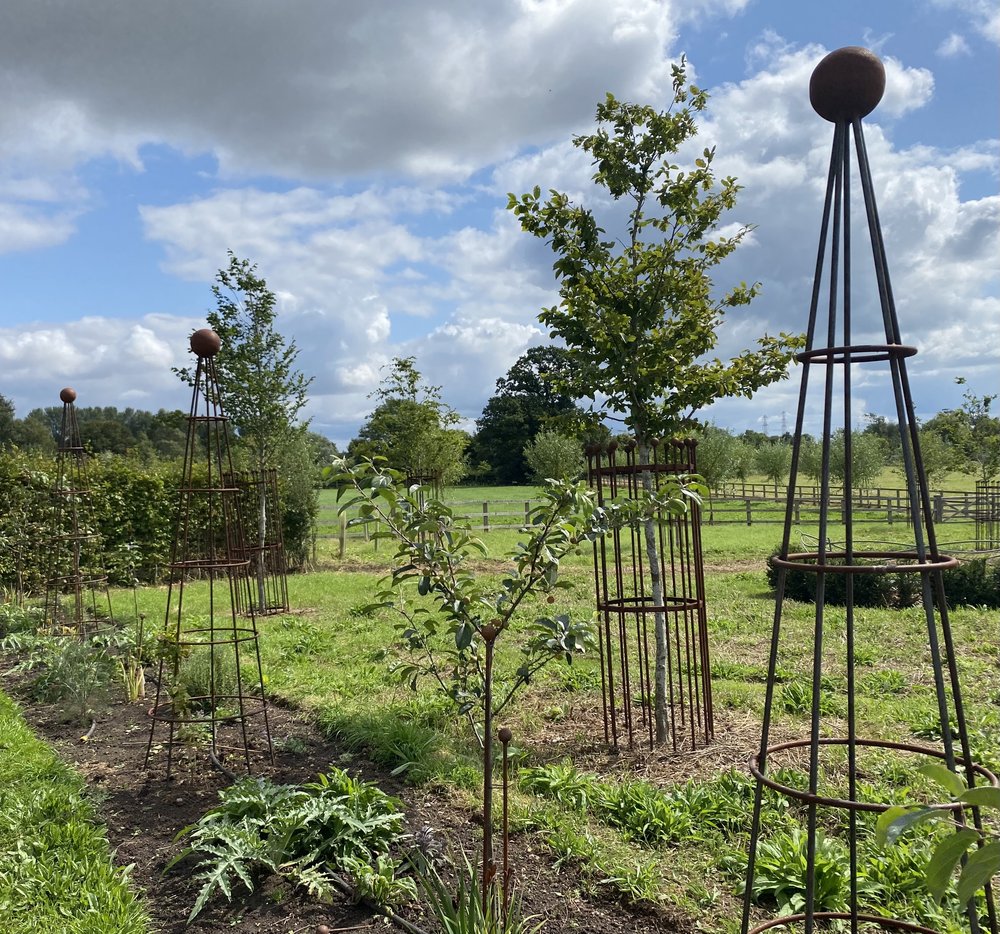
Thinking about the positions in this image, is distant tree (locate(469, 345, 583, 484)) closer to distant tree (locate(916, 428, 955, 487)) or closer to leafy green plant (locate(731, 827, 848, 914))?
distant tree (locate(916, 428, 955, 487))

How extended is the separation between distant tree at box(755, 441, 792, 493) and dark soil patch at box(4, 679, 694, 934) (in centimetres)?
3935

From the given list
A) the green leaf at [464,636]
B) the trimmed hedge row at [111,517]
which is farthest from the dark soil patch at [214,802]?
the trimmed hedge row at [111,517]

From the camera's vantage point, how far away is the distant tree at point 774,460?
4234 centimetres

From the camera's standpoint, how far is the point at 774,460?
1699 inches

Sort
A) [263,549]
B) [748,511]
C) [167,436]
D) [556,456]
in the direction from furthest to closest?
1. [167,436]
2. [556,456]
3. [748,511]
4. [263,549]

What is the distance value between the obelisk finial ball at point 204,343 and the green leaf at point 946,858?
5.04 meters

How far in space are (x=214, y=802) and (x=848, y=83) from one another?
498cm

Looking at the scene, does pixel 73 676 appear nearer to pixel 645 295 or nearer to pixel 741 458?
pixel 645 295

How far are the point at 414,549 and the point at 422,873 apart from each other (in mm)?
1560

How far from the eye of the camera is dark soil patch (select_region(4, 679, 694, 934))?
Answer: 3439 millimetres

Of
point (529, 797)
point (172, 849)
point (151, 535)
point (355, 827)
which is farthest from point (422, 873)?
point (151, 535)

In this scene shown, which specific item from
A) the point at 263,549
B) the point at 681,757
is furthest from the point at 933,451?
the point at 681,757

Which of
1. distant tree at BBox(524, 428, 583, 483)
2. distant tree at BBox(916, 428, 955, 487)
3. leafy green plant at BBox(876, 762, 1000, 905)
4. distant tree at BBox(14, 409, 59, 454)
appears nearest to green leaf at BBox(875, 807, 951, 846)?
leafy green plant at BBox(876, 762, 1000, 905)

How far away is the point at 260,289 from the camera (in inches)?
501
